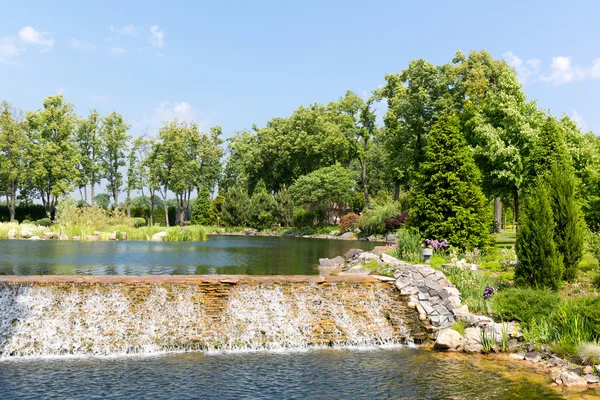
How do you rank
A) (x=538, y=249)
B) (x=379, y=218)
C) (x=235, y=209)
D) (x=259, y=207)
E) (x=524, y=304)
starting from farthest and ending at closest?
(x=235, y=209)
(x=259, y=207)
(x=379, y=218)
(x=538, y=249)
(x=524, y=304)

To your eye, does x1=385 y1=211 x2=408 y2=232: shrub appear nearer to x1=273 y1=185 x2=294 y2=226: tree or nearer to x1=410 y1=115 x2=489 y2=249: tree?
x1=273 y1=185 x2=294 y2=226: tree

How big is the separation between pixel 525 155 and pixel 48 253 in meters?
25.3

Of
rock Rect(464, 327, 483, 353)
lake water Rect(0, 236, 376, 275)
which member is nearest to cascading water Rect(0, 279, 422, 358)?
rock Rect(464, 327, 483, 353)

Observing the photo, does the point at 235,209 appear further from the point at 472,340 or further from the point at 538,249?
the point at 472,340

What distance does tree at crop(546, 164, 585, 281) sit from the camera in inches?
535

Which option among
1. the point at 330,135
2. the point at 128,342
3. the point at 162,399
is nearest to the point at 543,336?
the point at 162,399

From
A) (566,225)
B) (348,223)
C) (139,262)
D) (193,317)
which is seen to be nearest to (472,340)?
(566,225)

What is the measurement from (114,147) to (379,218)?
35155mm

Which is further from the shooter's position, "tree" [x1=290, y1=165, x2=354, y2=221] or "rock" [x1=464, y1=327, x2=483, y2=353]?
Result: "tree" [x1=290, y1=165, x2=354, y2=221]

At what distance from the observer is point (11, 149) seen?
169 ft

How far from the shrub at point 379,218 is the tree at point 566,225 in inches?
1101

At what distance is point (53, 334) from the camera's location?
11.0m

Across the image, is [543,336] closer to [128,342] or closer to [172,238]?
[128,342]

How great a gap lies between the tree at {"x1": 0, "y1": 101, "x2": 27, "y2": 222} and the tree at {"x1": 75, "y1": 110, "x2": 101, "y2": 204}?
22.0 feet
